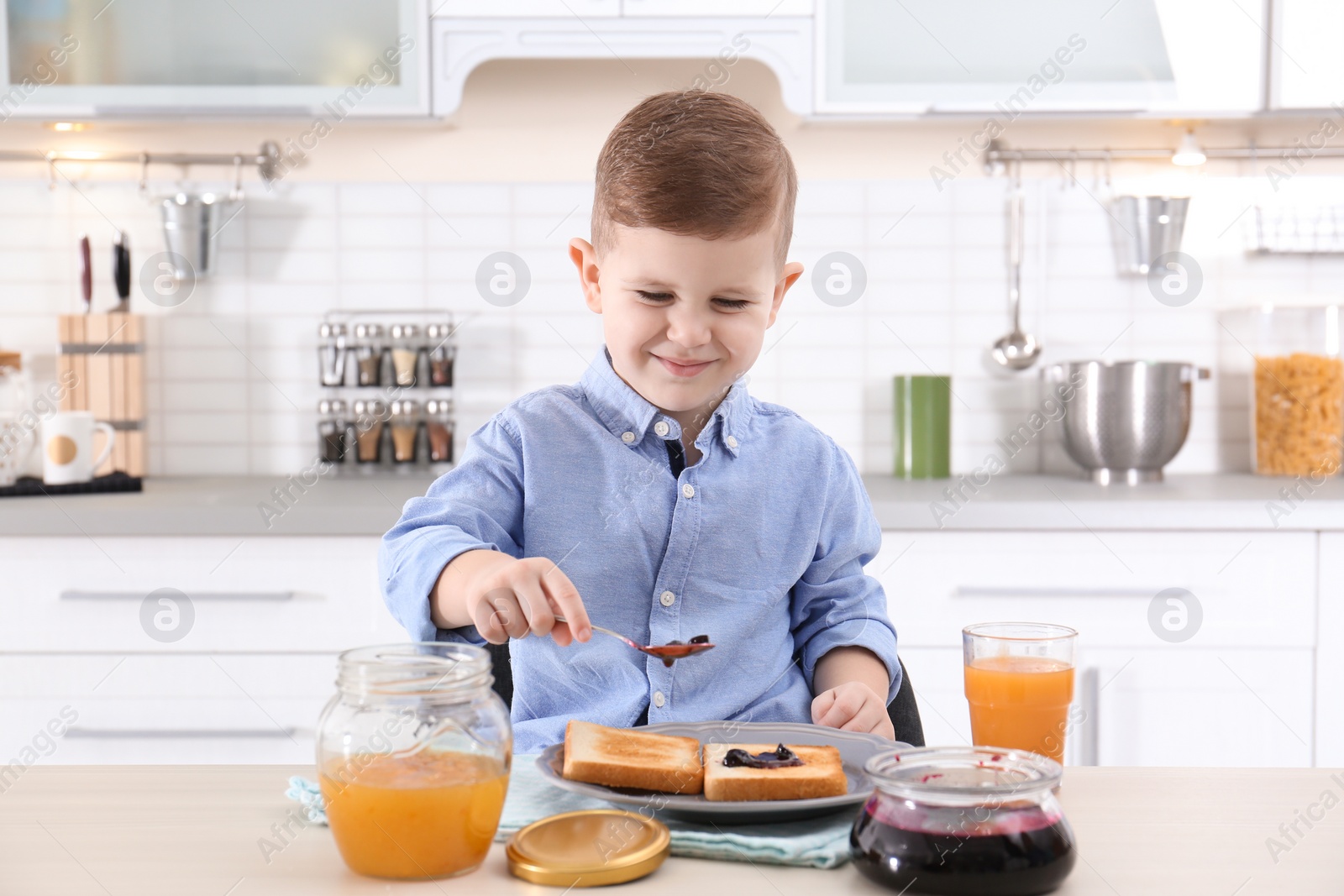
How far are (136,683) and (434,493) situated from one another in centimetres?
106

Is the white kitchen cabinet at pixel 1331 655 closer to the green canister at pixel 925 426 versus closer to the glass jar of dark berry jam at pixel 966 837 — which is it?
the green canister at pixel 925 426

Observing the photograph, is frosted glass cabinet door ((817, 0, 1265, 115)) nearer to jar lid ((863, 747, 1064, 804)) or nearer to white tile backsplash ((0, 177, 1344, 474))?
white tile backsplash ((0, 177, 1344, 474))

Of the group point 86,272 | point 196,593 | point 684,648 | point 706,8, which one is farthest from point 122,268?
point 684,648

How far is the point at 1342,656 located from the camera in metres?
1.89

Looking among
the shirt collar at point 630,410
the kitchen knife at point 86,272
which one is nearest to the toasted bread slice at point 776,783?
the shirt collar at point 630,410

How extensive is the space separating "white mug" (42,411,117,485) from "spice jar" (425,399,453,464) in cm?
59

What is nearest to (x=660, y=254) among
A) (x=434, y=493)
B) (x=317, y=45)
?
(x=434, y=493)

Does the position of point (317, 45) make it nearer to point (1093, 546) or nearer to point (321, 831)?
point (1093, 546)

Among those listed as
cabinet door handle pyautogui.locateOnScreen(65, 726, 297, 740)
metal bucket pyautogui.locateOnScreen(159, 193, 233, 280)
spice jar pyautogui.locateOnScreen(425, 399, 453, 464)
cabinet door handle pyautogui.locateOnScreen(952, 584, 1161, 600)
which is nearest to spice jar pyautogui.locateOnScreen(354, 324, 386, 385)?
spice jar pyautogui.locateOnScreen(425, 399, 453, 464)

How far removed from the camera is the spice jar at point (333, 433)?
231 centimetres

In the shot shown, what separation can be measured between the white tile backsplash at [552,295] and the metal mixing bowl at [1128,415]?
0.82 ft

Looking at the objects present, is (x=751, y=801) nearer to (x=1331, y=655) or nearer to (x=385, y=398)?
(x=1331, y=655)

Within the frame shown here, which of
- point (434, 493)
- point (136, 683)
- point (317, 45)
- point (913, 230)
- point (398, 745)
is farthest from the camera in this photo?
point (913, 230)

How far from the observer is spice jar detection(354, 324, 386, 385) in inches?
89.9
